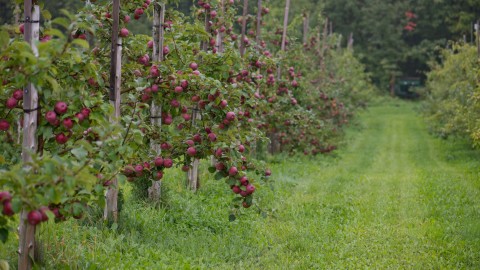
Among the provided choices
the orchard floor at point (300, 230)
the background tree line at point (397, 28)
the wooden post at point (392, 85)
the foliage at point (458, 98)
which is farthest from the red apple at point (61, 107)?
the wooden post at point (392, 85)

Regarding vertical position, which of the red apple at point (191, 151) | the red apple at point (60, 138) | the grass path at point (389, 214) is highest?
the red apple at point (60, 138)

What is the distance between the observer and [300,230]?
21.6 feet

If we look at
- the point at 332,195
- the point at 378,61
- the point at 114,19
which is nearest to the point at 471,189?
the point at 332,195

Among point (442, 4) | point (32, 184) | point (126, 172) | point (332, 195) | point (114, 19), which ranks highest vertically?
point (442, 4)

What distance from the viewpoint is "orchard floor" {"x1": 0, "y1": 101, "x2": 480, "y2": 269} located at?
17.1ft

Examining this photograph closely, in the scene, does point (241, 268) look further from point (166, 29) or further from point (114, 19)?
point (166, 29)

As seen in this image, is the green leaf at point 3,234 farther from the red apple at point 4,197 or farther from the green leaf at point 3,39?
the green leaf at point 3,39

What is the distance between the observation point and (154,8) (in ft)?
21.5

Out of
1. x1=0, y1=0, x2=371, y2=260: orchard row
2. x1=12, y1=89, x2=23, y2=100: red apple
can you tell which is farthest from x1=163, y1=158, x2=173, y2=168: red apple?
x1=12, y1=89, x2=23, y2=100: red apple

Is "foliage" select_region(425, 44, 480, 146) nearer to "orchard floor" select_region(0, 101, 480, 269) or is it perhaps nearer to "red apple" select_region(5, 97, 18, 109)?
"orchard floor" select_region(0, 101, 480, 269)

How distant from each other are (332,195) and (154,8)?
4.11 m

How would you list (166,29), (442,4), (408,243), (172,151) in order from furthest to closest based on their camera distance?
(442,4) < (166,29) < (408,243) < (172,151)

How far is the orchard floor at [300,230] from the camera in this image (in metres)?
5.20

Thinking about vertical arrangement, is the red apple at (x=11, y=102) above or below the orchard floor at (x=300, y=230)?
above
